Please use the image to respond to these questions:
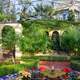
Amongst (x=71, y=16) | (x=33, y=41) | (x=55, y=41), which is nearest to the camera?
(x=33, y=41)

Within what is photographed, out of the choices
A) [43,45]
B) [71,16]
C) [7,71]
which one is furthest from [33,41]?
[7,71]

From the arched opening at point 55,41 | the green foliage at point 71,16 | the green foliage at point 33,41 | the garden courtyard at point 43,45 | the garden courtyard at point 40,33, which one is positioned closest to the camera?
the garden courtyard at point 43,45

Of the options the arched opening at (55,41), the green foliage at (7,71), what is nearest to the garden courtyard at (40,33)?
the arched opening at (55,41)

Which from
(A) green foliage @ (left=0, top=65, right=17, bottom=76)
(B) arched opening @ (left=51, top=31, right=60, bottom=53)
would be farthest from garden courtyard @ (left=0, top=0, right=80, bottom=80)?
(A) green foliage @ (left=0, top=65, right=17, bottom=76)

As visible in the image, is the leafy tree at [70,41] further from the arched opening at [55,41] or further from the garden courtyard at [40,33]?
the arched opening at [55,41]

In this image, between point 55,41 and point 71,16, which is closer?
point 55,41

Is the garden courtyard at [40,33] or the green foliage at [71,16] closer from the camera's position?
the garden courtyard at [40,33]

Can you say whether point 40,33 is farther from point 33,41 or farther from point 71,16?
point 71,16

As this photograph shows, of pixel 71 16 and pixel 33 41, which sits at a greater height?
pixel 71 16

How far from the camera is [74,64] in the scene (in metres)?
24.1

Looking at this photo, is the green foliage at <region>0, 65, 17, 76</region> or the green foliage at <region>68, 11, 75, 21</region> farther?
the green foliage at <region>68, 11, 75, 21</region>

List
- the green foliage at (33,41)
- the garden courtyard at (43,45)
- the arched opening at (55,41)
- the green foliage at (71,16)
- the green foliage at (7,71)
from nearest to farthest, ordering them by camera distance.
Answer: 1. the green foliage at (7,71)
2. the garden courtyard at (43,45)
3. the green foliage at (33,41)
4. the arched opening at (55,41)
5. the green foliage at (71,16)

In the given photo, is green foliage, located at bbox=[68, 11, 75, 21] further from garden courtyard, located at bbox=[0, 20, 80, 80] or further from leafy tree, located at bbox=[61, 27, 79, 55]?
leafy tree, located at bbox=[61, 27, 79, 55]

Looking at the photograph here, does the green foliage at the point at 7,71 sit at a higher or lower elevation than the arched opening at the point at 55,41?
higher
